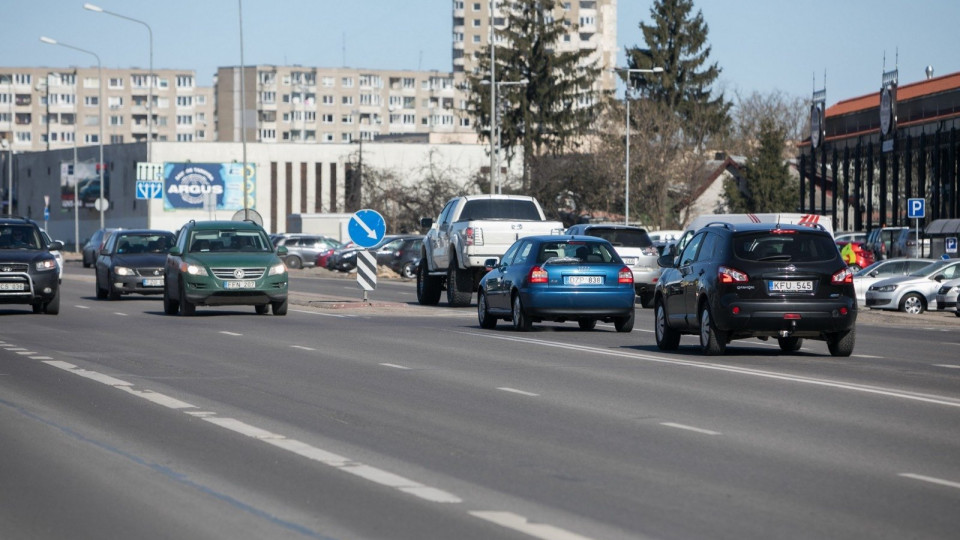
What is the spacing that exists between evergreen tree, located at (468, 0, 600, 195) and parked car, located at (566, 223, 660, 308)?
47620 millimetres

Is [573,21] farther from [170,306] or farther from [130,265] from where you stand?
[170,306]

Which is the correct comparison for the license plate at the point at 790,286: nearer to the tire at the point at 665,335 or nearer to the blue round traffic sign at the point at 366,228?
the tire at the point at 665,335

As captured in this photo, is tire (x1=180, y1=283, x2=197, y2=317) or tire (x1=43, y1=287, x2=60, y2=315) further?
tire (x1=43, y1=287, x2=60, y2=315)

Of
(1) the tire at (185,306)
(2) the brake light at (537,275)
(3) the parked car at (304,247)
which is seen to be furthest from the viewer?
(3) the parked car at (304,247)

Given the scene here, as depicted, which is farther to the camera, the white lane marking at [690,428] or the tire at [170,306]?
the tire at [170,306]

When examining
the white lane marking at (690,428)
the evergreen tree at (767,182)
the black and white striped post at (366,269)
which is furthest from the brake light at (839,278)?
the evergreen tree at (767,182)

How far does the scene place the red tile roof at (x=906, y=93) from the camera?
6040 centimetres

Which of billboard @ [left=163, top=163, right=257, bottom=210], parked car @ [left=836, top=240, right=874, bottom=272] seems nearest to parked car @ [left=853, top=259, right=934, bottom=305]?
parked car @ [left=836, top=240, right=874, bottom=272]

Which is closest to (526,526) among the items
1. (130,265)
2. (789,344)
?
(789,344)

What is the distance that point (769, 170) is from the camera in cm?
8550

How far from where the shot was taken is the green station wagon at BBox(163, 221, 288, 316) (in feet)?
89.2

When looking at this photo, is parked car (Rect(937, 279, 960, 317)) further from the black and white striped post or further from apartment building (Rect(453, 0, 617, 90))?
apartment building (Rect(453, 0, 617, 90))

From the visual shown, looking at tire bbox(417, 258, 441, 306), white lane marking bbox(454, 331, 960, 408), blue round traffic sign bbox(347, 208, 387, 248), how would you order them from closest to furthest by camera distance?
white lane marking bbox(454, 331, 960, 408) → blue round traffic sign bbox(347, 208, 387, 248) → tire bbox(417, 258, 441, 306)

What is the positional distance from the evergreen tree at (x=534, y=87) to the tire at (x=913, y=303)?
146ft
